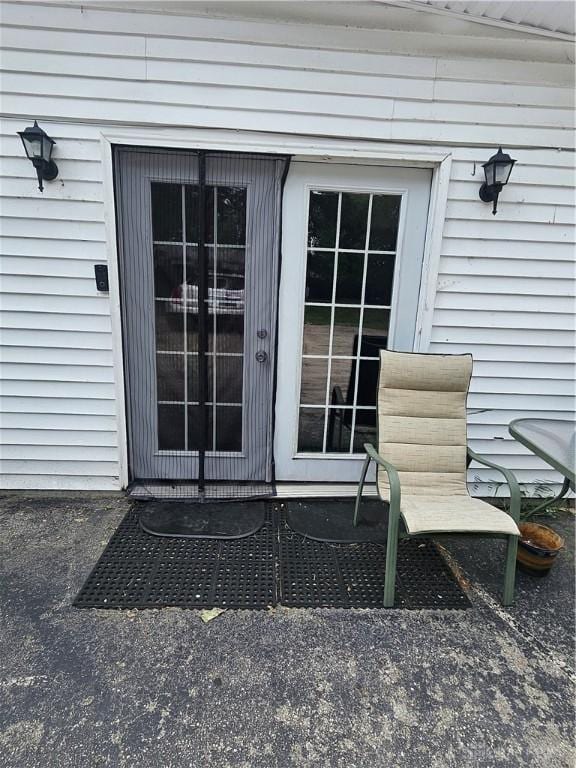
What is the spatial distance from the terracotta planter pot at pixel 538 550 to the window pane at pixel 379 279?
1592 mm

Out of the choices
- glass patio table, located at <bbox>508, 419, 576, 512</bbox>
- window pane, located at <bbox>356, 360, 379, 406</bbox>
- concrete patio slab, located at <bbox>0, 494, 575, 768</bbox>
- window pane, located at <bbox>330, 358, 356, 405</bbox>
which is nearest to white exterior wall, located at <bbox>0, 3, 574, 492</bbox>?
glass patio table, located at <bbox>508, 419, 576, 512</bbox>

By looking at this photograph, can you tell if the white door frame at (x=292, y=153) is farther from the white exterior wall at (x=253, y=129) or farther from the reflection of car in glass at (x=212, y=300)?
the reflection of car in glass at (x=212, y=300)

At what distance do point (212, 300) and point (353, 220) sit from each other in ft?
3.35

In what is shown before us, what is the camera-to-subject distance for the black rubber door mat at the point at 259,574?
2043 mm

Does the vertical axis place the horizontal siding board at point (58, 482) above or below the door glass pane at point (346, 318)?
below

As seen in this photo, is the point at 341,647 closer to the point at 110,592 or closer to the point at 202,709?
the point at 202,709

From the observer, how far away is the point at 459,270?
2713mm

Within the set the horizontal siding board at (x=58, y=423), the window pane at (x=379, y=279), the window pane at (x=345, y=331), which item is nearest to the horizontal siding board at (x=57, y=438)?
the horizontal siding board at (x=58, y=423)

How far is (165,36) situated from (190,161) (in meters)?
0.62

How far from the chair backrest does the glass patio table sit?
35 cm

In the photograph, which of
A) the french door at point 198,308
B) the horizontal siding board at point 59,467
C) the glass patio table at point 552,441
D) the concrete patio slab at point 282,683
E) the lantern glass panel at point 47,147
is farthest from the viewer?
the horizontal siding board at point 59,467

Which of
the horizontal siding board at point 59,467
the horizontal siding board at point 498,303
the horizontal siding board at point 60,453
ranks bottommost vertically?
the horizontal siding board at point 59,467

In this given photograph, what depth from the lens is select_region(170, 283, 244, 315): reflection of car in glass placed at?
8.92ft

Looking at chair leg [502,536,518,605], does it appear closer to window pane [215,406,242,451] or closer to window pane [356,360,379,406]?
window pane [356,360,379,406]
